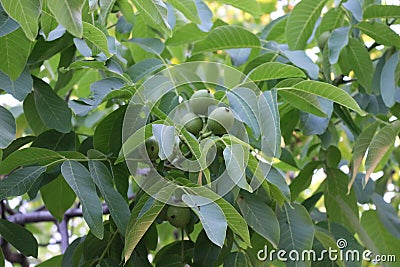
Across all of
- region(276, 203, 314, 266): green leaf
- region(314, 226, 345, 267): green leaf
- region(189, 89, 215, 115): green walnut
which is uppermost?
region(189, 89, 215, 115): green walnut

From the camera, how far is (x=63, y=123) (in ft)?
4.58

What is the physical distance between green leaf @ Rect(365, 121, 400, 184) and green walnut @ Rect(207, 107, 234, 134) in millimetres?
322

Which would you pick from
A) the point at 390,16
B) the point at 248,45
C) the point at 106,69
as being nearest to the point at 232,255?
the point at 106,69

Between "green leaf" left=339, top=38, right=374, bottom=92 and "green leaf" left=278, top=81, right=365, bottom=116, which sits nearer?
"green leaf" left=278, top=81, right=365, bottom=116

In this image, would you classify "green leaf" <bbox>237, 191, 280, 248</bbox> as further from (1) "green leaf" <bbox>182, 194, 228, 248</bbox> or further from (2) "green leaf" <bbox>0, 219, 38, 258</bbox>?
(2) "green leaf" <bbox>0, 219, 38, 258</bbox>

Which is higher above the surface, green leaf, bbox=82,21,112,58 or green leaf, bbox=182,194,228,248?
green leaf, bbox=82,21,112,58

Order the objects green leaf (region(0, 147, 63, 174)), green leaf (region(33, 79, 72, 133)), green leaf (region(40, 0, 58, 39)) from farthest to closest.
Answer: green leaf (region(33, 79, 72, 133)) → green leaf (region(40, 0, 58, 39)) → green leaf (region(0, 147, 63, 174))

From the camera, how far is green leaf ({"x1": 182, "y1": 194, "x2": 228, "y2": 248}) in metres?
0.97

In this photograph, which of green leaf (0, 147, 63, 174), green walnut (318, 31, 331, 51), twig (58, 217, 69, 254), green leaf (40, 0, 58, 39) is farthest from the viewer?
twig (58, 217, 69, 254)

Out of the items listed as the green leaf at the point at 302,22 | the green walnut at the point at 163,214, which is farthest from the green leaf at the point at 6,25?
the green leaf at the point at 302,22

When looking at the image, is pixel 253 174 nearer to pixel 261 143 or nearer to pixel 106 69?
pixel 261 143

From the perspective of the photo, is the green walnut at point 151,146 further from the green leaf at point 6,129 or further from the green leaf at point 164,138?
the green leaf at point 6,129

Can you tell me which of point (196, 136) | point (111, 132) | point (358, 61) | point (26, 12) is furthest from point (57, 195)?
point (358, 61)

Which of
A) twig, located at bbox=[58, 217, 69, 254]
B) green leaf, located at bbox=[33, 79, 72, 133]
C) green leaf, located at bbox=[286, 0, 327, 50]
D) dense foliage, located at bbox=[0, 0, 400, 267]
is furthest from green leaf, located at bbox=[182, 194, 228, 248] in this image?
twig, located at bbox=[58, 217, 69, 254]
